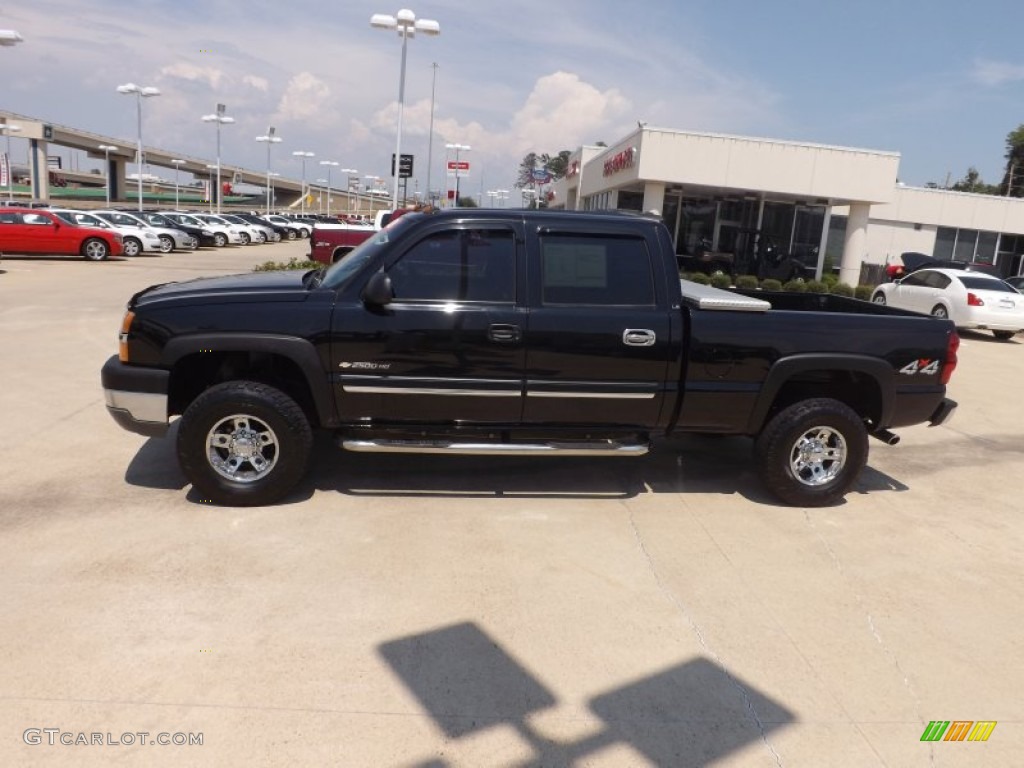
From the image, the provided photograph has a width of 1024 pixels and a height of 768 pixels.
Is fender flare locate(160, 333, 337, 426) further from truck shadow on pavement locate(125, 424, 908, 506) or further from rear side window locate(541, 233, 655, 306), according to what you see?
rear side window locate(541, 233, 655, 306)

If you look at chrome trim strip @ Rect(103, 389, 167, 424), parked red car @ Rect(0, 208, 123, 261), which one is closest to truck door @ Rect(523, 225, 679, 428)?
chrome trim strip @ Rect(103, 389, 167, 424)

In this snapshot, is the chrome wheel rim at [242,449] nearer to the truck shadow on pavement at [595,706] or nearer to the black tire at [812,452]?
the truck shadow on pavement at [595,706]

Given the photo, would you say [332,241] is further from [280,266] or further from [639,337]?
[639,337]

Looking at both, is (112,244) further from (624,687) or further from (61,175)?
(61,175)

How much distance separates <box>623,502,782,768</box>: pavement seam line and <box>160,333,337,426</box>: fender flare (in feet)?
7.38

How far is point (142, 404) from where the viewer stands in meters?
4.98

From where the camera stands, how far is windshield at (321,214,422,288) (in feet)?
16.7

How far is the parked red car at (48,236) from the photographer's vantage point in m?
23.0

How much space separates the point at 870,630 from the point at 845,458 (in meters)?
1.85

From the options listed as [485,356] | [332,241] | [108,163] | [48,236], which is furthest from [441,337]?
[108,163]

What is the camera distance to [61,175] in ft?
486

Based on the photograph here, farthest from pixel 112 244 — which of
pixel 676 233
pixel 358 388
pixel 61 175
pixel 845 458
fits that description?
pixel 61 175

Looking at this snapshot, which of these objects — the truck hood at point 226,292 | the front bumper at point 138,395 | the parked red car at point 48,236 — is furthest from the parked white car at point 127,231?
the front bumper at point 138,395

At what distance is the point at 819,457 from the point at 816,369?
68cm
